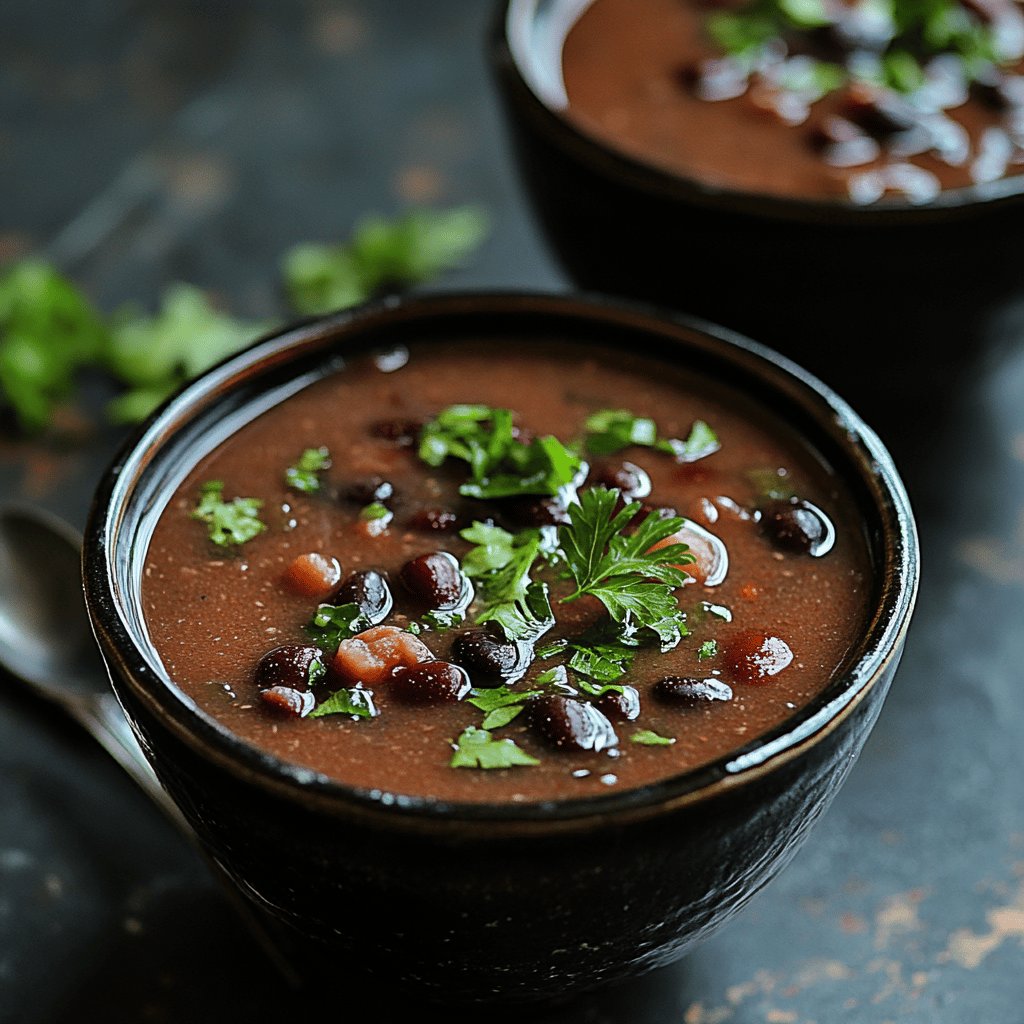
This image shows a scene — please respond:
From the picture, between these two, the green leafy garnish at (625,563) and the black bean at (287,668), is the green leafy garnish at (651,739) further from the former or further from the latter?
the black bean at (287,668)

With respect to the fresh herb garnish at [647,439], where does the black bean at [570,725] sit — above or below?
above

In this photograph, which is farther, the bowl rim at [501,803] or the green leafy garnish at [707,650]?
the green leafy garnish at [707,650]

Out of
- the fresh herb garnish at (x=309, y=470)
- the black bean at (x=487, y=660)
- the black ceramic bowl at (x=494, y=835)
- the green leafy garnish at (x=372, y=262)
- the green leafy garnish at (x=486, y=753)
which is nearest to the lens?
the black ceramic bowl at (x=494, y=835)

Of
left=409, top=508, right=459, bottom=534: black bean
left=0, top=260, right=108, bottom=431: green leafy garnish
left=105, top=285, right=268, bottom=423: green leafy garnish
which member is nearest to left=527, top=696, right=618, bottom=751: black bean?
left=409, top=508, right=459, bottom=534: black bean

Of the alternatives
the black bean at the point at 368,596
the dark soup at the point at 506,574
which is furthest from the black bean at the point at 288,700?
the black bean at the point at 368,596

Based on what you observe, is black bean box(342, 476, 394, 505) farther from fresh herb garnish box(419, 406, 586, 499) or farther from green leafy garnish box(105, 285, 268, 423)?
green leafy garnish box(105, 285, 268, 423)

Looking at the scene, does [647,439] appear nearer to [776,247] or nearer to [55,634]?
[776,247]

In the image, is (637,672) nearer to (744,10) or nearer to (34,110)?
(744,10)
